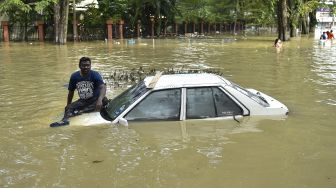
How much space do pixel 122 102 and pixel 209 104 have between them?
146 centimetres

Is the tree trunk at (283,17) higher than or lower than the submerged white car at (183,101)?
higher

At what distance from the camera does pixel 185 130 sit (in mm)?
7598

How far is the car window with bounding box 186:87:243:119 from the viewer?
24.6ft

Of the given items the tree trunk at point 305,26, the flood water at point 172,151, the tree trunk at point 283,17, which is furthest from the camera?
the tree trunk at point 305,26

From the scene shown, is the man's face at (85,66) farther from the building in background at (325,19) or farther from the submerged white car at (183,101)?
the building in background at (325,19)

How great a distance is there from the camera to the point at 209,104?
7652mm

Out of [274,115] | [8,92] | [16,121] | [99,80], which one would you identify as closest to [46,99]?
[8,92]

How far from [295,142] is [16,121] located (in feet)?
17.5

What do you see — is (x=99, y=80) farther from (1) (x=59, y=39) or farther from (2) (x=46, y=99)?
(1) (x=59, y=39)

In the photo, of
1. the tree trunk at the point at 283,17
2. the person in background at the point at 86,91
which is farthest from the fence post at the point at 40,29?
the person in background at the point at 86,91

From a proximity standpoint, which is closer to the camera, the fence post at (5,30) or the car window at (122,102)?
the car window at (122,102)

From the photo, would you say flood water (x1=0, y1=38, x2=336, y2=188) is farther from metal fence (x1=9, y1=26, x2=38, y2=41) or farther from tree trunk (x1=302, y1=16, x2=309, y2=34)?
tree trunk (x1=302, y1=16, x2=309, y2=34)

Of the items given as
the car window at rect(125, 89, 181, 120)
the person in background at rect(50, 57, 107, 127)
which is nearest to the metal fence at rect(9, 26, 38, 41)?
the person in background at rect(50, 57, 107, 127)

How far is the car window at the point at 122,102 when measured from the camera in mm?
7562
